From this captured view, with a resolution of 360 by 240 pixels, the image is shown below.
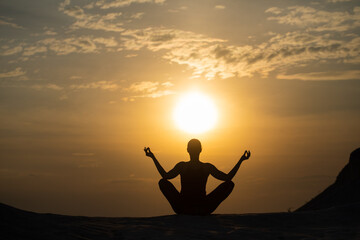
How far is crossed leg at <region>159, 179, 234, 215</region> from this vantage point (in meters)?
10.4

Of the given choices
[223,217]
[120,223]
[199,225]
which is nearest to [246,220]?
[223,217]

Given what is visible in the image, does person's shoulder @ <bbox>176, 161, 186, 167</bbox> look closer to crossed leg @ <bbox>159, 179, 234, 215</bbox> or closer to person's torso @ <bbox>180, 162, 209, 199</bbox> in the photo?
person's torso @ <bbox>180, 162, 209, 199</bbox>

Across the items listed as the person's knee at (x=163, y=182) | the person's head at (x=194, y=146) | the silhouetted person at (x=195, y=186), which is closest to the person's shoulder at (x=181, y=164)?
the silhouetted person at (x=195, y=186)

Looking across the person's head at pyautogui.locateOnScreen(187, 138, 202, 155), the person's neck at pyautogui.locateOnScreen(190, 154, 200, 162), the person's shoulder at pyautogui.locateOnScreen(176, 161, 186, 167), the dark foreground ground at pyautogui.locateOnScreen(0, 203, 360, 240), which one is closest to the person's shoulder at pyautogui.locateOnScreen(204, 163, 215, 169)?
the person's neck at pyautogui.locateOnScreen(190, 154, 200, 162)

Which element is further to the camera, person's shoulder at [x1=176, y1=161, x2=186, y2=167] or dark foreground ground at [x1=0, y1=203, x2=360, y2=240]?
person's shoulder at [x1=176, y1=161, x2=186, y2=167]

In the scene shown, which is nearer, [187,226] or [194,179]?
[187,226]

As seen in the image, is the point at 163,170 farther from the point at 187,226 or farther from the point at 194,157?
the point at 187,226

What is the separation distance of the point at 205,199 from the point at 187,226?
3.93 ft

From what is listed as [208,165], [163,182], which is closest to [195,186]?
[208,165]

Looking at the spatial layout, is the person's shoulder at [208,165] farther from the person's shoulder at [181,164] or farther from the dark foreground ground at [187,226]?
the dark foreground ground at [187,226]

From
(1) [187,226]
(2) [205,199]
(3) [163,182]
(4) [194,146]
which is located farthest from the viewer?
(2) [205,199]

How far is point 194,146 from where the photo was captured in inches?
403

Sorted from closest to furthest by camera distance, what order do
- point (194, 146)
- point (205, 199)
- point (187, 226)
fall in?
point (187, 226) → point (194, 146) → point (205, 199)

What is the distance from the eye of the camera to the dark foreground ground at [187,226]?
27.3ft
